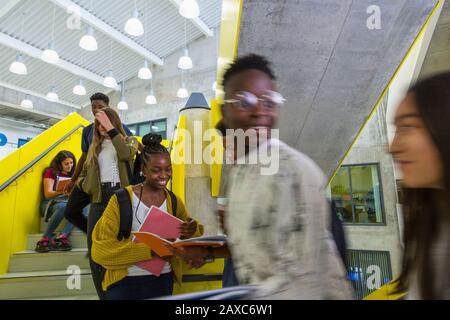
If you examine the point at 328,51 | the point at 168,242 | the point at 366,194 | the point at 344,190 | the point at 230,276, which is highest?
the point at 328,51

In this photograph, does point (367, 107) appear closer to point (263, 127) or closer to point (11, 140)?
point (263, 127)

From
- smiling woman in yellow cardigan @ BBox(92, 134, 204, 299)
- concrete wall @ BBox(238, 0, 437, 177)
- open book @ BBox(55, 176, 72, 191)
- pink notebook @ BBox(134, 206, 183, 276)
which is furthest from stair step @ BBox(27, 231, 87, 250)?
concrete wall @ BBox(238, 0, 437, 177)

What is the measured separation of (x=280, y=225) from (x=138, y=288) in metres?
1.01

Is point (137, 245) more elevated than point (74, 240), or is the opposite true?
point (137, 245)

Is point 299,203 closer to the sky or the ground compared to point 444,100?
closer to the ground

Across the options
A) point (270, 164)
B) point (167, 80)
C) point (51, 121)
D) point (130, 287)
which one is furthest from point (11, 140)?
point (270, 164)

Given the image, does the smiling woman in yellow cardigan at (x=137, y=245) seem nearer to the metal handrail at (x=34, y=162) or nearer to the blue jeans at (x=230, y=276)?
the blue jeans at (x=230, y=276)

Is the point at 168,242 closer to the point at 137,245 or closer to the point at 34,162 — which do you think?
the point at 137,245

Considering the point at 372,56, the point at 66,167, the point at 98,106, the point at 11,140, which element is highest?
the point at 11,140

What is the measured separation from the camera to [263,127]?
679mm

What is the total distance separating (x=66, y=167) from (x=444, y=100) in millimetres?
3723

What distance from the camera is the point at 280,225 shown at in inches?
21.6

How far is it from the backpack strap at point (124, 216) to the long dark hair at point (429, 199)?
108 centimetres

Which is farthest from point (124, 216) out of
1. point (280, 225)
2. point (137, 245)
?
point (280, 225)
